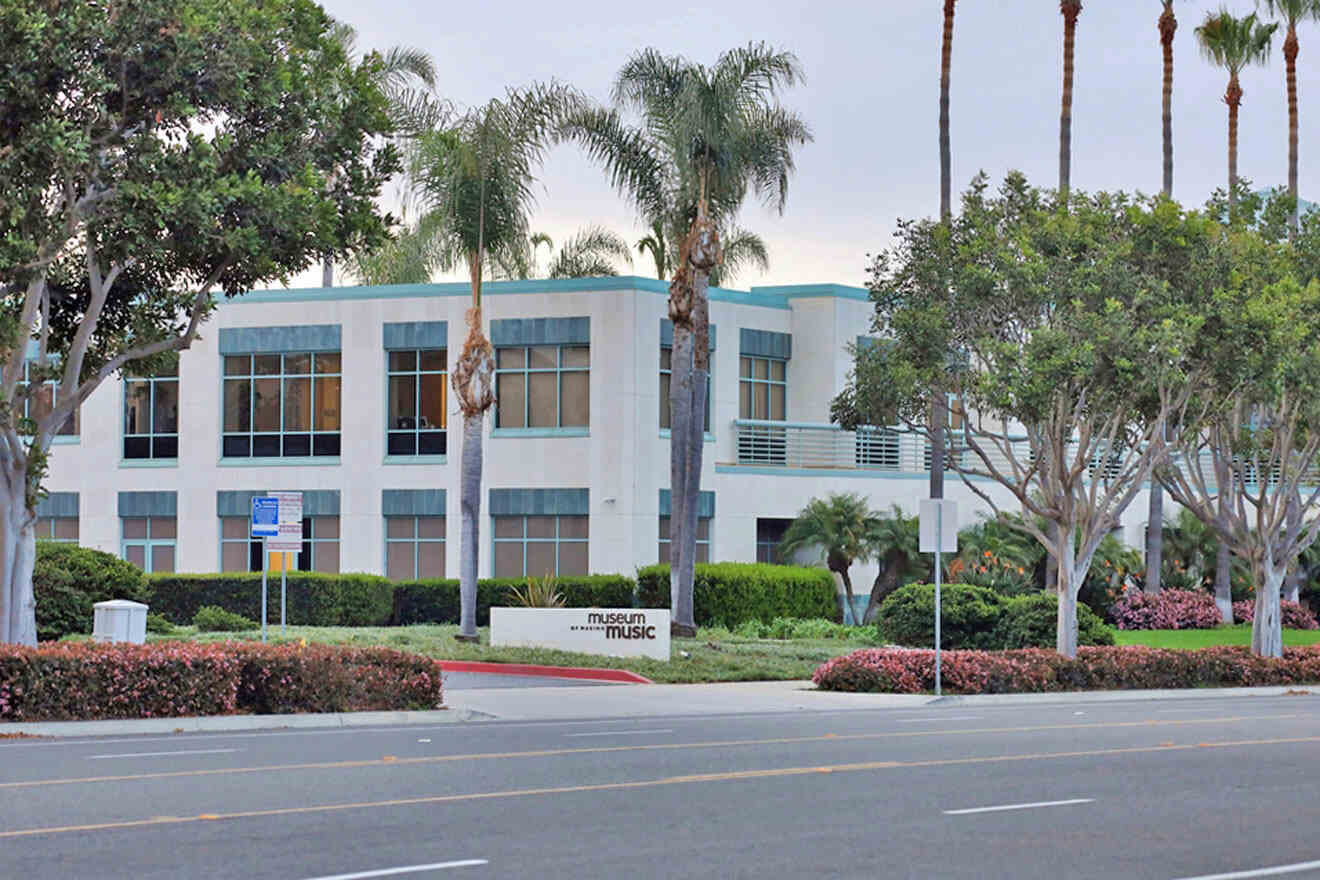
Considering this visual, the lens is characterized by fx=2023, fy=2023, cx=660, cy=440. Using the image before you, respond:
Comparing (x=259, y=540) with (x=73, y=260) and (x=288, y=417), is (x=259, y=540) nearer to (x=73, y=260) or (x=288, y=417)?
(x=288, y=417)

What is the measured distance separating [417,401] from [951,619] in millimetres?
16592

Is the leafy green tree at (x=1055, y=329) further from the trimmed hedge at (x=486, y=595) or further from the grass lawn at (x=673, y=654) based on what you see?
the trimmed hedge at (x=486, y=595)

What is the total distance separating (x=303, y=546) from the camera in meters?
51.1

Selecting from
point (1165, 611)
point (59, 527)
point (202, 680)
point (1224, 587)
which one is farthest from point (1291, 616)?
point (202, 680)

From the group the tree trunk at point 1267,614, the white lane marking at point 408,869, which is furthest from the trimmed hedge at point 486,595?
the white lane marking at point 408,869

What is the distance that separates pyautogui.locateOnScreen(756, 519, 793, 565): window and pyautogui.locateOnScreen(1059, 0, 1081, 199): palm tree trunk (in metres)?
11.4

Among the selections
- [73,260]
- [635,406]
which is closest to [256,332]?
[635,406]

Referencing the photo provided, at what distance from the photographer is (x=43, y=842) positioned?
1148cm

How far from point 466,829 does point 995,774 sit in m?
5.83

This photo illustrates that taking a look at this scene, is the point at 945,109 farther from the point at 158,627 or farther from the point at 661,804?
the point at 661,804

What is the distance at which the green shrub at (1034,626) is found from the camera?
38688 millimetres

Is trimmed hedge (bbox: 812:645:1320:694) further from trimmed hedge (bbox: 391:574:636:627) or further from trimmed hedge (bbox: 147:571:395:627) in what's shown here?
trimmed hedge (bbox: 147:571:395:627)

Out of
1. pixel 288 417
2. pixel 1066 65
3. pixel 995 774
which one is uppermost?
pixel 1066 65

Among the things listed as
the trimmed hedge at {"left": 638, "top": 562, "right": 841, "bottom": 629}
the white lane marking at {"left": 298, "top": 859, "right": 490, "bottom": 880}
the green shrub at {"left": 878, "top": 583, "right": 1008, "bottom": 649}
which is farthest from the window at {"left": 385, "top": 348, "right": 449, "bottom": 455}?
the white lane marking at {"left": 298, "top": 859, "right": 490, "bottom": 880}
